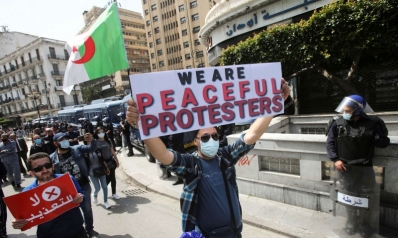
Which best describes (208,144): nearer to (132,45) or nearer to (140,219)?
(140,219)

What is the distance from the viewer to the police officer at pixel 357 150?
2.93m

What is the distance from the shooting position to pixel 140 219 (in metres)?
4.43

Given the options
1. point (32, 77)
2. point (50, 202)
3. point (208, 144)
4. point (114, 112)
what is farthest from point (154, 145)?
point (32, 77)

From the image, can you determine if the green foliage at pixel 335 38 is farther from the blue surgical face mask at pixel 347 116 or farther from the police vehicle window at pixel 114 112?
the police vehicle window at pixel 114 112

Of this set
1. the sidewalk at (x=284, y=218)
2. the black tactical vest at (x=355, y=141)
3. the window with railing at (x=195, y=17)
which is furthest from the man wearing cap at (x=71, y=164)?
the window with railing at (x=195, y=17)

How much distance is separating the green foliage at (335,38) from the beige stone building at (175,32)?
113ft

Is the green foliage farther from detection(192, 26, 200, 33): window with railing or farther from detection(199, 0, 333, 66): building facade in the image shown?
detection(192, 26, 200, 33): window with railing

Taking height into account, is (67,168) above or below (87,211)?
above

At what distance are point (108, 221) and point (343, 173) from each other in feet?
14.0

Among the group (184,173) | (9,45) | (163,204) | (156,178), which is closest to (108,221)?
(163,204)

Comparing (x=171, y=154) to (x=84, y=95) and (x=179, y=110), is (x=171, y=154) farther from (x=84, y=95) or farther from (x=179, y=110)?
(x=84, y=95)

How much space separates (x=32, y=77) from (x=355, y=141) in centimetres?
5239

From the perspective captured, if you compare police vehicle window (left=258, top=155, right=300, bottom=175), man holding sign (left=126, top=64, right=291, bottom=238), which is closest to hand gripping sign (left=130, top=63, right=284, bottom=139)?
man holding sign (left=126, top=64, right=291, bottom=238)

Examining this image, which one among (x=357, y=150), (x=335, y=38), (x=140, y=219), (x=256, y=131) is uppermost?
(x=335, y=38)
